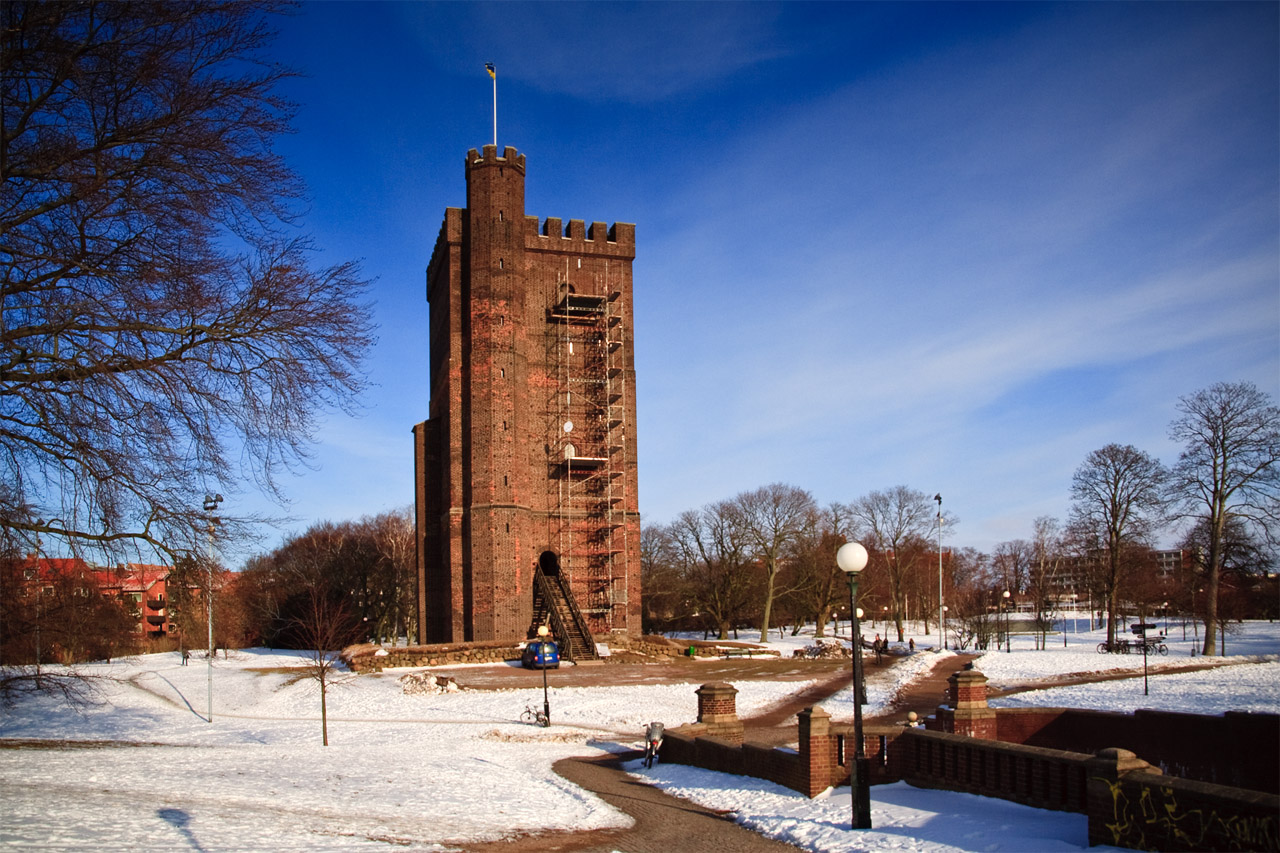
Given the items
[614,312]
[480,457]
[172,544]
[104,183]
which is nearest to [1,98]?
[104,183]

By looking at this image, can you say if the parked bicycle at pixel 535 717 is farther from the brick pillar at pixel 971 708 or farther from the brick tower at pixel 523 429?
the brick tower at pixel 523 429

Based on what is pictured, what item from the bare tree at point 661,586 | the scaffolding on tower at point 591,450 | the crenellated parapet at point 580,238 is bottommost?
the bare tree at point 661,586

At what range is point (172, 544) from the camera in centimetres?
868


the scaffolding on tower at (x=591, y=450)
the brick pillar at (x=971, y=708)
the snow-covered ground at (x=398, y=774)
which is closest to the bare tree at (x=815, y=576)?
the scaffolding on tower at (x=591, y=450)

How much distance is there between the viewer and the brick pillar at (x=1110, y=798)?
Answer: 7.92 meters

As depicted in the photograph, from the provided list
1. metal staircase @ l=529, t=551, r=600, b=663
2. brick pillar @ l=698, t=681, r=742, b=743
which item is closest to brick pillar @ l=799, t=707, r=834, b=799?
brick pillar @ l=698, t=681, r=742, b=743

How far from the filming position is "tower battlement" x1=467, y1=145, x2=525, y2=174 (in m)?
43.6

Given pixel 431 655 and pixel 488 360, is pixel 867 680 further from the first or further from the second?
pixel 488 360

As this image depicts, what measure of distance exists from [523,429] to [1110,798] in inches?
1434

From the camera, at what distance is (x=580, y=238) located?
150 ft

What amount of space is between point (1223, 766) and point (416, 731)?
56.3ft

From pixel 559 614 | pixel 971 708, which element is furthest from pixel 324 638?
pixel 971 708

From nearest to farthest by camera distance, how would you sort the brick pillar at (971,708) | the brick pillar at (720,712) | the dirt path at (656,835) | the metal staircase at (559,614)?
the dirt path at (656,835) → the brick pillar at (971,708) → the brick pillar at (720,712) → the metal staircase at (559,614)

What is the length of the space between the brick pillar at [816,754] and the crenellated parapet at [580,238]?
116 ft
